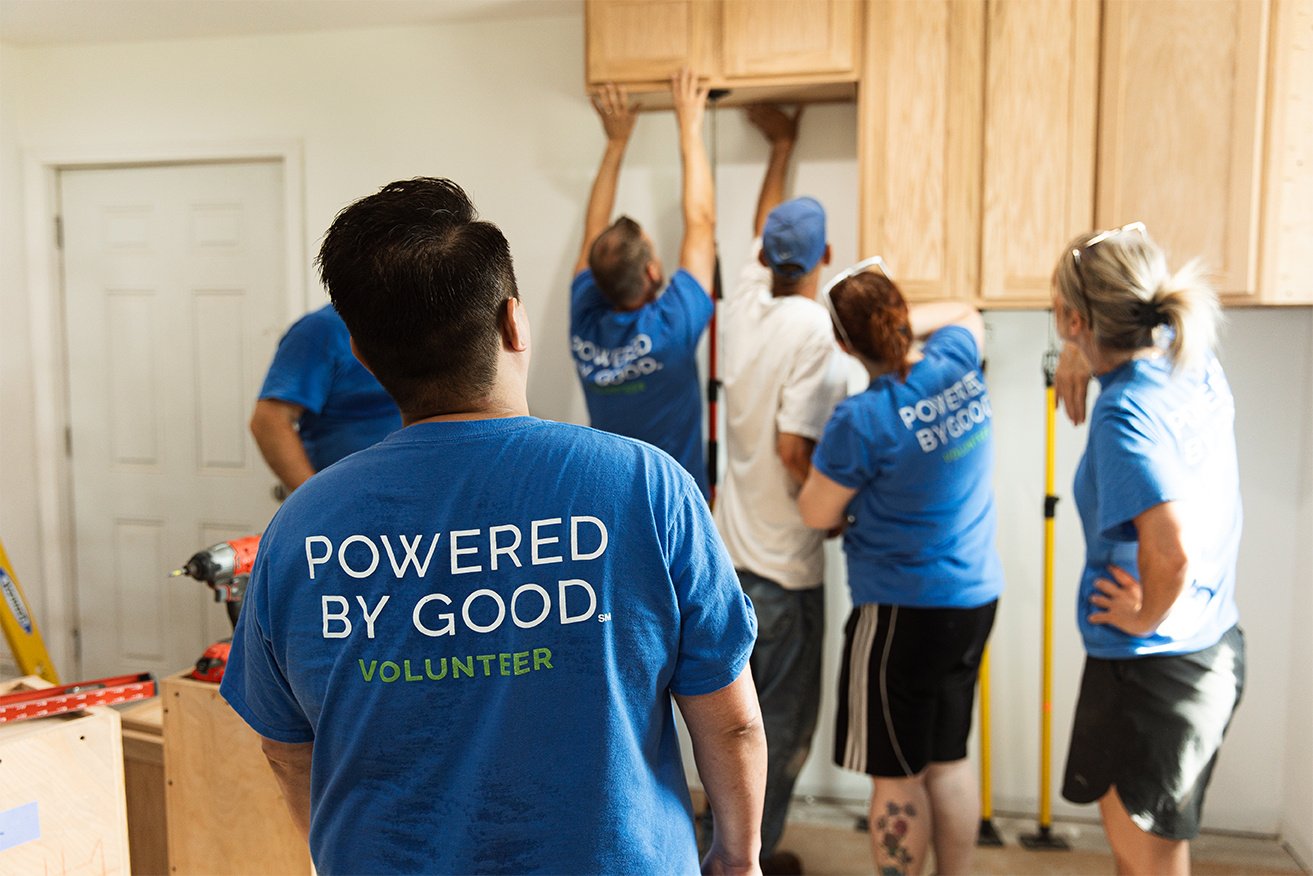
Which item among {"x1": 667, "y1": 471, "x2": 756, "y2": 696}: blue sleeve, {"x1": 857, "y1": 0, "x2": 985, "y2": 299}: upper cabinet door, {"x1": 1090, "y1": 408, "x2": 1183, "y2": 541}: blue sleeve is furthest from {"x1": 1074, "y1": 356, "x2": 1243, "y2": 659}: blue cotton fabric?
{"x1": 667, "y1": 471, "x2": 756, "y2": 696}: blue sleeve

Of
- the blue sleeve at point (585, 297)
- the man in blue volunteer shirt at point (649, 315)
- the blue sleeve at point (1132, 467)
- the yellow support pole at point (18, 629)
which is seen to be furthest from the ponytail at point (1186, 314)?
the yellow support pole at point (18, 629)

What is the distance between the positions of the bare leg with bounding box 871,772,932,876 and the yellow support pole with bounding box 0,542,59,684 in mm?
2542

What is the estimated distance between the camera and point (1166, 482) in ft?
5.74

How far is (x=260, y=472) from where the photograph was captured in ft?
11.6

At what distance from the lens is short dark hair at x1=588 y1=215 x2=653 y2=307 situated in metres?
2.63

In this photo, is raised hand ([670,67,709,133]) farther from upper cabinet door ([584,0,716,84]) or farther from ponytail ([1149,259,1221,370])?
ponytail ([1149,259,1221,370])

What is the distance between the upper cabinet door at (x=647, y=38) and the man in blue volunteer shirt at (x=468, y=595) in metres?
1.83

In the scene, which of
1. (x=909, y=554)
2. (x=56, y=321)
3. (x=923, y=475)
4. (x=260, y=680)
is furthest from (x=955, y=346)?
(x=56, y=321)

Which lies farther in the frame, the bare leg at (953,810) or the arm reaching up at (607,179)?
the arm reaching up at (607,179)

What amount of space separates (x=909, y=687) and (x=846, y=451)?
0.57m

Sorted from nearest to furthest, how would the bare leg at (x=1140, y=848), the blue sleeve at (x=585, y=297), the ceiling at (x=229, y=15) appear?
the bare leg at (x=1140, y=848) < the blue sleeve at (x=585, y=297) < the ceiling at (x=229, y=15)

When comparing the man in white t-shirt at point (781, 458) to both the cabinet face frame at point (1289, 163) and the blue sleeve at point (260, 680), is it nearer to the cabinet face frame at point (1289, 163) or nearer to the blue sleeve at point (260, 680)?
the cabinet face frame at point (1289, 163)

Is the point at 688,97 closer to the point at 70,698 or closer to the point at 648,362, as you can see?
the point at 648,362

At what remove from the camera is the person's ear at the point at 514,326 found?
42.5 inches
